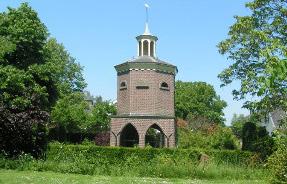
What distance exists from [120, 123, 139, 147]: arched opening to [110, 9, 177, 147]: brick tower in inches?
12.7

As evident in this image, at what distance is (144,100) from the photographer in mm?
34625

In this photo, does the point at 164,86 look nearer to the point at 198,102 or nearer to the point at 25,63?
the point at 25,63

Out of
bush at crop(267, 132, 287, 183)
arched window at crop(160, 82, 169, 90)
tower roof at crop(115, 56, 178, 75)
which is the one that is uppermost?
tower roof at crop(115, 56, 178, 75)

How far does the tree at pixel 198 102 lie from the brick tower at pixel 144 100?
32511mm

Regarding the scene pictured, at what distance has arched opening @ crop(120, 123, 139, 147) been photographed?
36.5 m

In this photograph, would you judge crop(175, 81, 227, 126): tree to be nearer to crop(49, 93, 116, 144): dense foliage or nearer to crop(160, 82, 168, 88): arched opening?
crop(49, 93, 116, 144): dense foliage

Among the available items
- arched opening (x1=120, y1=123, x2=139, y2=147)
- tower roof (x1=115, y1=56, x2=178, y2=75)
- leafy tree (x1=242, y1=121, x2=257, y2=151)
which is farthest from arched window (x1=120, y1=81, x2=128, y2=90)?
leafy tree (x1=242, y1=121, x2=257, y2=151)

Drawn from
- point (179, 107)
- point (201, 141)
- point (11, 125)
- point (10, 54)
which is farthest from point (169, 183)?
point (179, 107)

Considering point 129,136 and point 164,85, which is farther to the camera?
point 129,136

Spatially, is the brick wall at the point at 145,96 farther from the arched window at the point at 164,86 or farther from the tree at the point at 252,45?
the tree at the point at 252,45

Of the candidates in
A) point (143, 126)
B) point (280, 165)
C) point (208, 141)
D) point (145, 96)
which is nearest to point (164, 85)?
point (145, 96)

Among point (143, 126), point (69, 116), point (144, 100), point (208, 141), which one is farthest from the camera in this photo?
point (69, 116)

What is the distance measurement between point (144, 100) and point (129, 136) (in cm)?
437

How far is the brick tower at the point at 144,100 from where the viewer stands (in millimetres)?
34531
